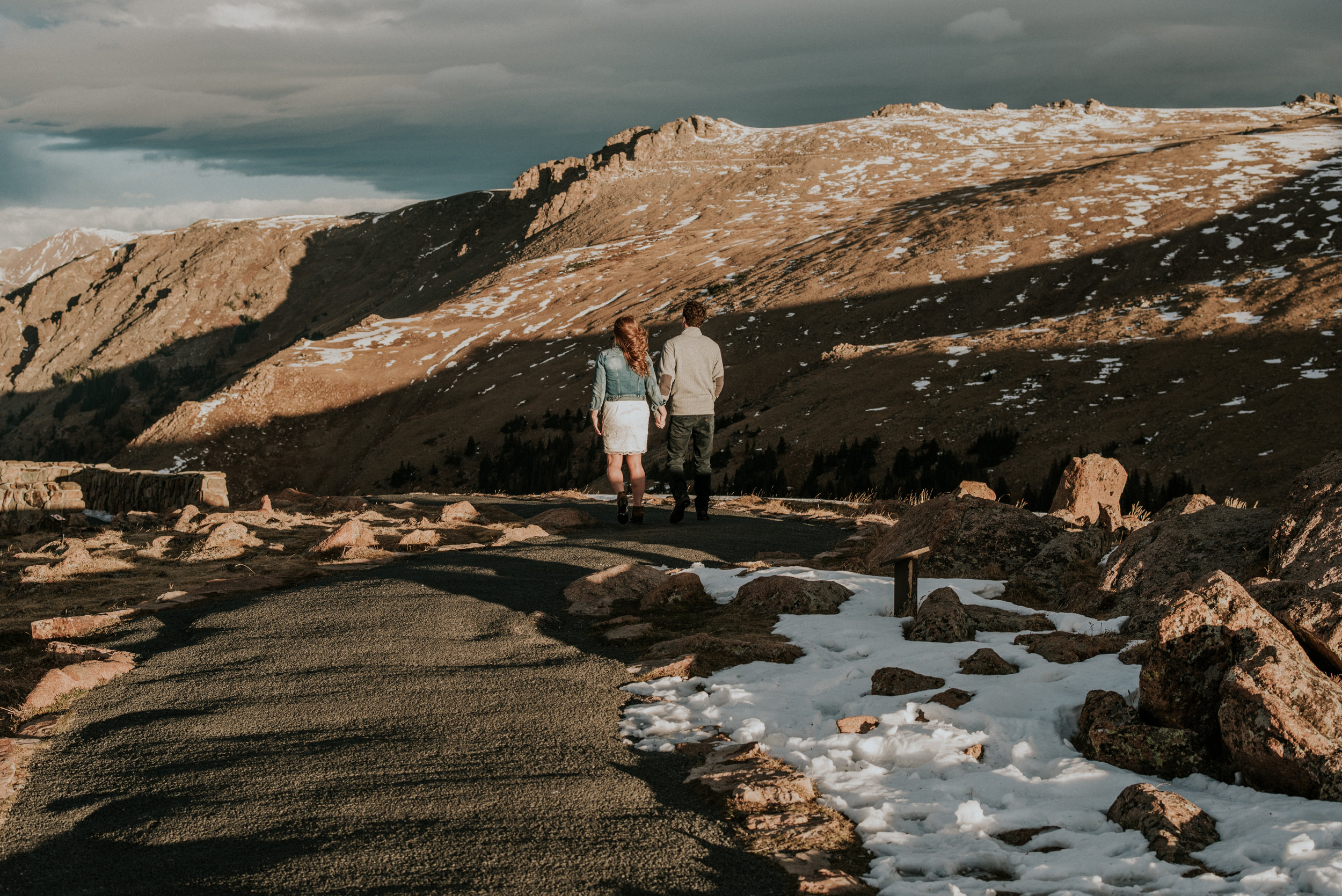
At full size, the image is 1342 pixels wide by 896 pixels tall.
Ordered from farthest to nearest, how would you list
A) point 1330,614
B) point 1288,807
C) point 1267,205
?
point 1267,205, point 1330,614, point 1288,807

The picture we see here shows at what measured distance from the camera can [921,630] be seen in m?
6.49

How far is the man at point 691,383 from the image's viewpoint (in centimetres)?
1198

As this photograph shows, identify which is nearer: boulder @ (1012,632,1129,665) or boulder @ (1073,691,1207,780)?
boulder @ (1073,691,1207,780)

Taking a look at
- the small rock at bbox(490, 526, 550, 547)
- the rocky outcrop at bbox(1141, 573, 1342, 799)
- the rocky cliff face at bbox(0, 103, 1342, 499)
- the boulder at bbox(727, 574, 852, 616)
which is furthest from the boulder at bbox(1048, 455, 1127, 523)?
the rocky cliff face at bbox(0, 103, 1342, 499)

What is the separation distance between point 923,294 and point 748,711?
59385mm

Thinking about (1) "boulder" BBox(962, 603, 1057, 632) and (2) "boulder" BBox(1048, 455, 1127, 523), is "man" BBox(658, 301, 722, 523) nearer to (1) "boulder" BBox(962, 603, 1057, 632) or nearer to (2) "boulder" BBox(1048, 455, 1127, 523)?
(1) "boulder" BBox(962, 603, 1057, 632)

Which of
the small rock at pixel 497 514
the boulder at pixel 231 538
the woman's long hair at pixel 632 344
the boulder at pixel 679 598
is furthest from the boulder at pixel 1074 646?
the small rock at pixel 497 514

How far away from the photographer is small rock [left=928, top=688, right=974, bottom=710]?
502 centimetres

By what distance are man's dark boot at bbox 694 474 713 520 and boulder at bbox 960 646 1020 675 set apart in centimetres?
746

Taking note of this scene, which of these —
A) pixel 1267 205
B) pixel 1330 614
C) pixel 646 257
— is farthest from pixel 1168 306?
pixel 646 257

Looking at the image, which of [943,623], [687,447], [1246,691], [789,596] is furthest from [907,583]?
[687,447]

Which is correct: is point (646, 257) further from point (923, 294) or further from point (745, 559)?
point (745, 559)

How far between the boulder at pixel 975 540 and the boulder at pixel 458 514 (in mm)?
6955

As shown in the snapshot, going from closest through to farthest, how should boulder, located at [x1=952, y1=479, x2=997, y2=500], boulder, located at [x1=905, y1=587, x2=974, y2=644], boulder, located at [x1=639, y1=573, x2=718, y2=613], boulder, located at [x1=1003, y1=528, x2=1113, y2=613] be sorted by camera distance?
1. boulder, located at [x1=905, y1=587, x2=974, y2=644]
2. boulder, located at [x1=1003, y1=528, x2=1113, y2=613]
3. boulder, located at [x1=639, y1=573, x2=718, y2=613]
4. boulder, located at [x1=952, y1=479, x2=997, y2=500]
